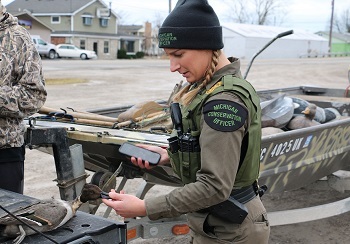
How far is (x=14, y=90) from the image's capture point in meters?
2.70

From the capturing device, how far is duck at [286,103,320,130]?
15.3 feet

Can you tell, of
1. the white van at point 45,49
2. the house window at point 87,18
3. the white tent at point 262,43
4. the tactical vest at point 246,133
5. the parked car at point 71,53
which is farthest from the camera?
the white tent at point 262,43

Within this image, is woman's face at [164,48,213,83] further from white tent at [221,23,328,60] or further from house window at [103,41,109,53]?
white tent at [221,23,328,60]

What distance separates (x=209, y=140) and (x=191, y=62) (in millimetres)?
302

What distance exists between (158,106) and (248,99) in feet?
8.61

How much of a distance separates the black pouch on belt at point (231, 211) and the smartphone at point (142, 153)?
1.12 ft

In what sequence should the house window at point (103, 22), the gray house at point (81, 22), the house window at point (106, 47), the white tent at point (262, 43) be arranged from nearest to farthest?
the gray house at point (81, 22), the house window at point (106, 47), the house window at point (103, 22), the white tent at point (262, 43)

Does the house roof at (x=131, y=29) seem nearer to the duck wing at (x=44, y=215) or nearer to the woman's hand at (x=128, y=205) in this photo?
the duck wing at (x=44, y=215)

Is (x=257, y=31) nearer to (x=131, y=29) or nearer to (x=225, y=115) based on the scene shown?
(x=131, y=29)

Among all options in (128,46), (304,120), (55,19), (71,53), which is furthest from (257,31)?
(304,120)

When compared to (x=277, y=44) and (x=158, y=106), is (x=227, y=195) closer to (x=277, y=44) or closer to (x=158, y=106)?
(x=158, y=106)

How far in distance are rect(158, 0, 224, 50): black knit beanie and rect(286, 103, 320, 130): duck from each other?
9.77ft

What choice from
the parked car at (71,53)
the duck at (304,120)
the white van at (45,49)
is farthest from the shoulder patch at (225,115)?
the parked car at (71,53)

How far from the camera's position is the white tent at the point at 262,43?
56344 mm
